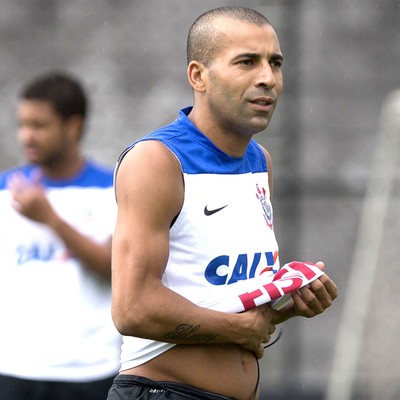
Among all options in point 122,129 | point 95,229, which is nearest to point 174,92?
point 122,129

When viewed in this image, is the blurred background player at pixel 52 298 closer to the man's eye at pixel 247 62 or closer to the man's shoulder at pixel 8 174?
the man's shoulder at pixel 8 174

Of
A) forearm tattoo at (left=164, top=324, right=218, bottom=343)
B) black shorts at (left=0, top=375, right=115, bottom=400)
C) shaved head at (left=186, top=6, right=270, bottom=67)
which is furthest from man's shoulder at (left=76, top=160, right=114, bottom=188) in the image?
A: forearm tattoo at (left=164, top=324, right=218, bottom=343)

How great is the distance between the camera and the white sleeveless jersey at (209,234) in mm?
3633

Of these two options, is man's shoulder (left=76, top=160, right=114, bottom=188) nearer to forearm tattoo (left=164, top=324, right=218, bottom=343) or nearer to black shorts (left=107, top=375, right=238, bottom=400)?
black shorts (left=107, top=375, right=238, bottom=400)

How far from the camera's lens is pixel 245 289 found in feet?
12.1

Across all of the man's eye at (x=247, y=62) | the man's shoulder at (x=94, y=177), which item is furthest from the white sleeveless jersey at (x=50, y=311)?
the man's eye at (x=247, y=62)

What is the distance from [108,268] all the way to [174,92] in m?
1.45

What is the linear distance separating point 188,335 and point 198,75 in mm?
846

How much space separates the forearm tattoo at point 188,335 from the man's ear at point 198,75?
2.55 ft

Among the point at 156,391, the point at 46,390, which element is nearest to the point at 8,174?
the point at 46,390

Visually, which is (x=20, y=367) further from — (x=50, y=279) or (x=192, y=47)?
(x=192, y=47)

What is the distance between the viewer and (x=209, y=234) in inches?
144

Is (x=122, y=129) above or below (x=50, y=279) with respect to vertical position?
above

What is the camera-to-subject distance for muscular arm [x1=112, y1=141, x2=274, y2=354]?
349 centimetres
